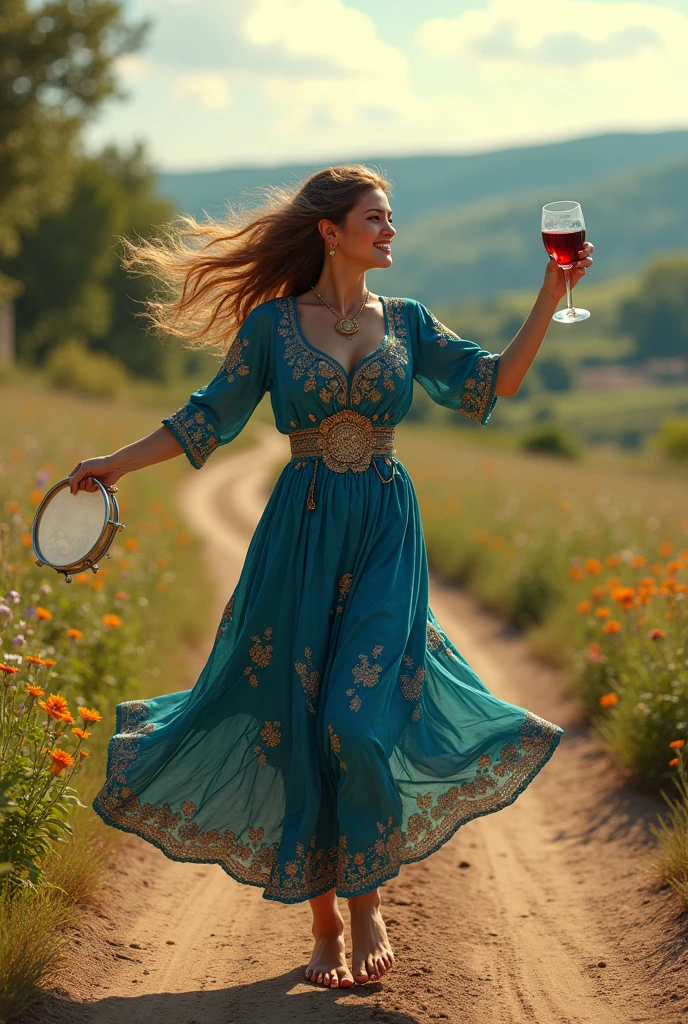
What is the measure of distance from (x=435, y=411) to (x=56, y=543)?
305ft

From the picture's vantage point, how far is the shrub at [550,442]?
42.6 metres

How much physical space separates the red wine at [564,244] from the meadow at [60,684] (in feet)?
6.78

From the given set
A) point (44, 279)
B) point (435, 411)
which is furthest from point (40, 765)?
point (435, 411)

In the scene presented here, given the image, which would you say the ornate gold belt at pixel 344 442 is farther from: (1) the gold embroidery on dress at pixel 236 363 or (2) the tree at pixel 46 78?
(2) the tree at pixel 46 78

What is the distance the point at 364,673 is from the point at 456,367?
1.16 meters

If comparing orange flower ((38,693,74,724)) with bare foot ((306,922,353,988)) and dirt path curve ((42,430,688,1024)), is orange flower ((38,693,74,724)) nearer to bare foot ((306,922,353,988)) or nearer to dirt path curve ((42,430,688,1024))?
dirt path curve ((42,430,688,1024))

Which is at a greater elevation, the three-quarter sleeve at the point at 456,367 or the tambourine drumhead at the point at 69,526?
the three-quarter sleeve at the point at 456,367

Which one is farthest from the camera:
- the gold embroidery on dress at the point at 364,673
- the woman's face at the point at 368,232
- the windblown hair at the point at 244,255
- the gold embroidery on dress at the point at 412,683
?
the windblown hair at the point at 244,255

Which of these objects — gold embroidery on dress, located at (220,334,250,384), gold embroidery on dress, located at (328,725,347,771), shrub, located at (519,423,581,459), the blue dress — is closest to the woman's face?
the blue dress

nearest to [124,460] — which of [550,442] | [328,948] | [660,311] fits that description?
[328,948]

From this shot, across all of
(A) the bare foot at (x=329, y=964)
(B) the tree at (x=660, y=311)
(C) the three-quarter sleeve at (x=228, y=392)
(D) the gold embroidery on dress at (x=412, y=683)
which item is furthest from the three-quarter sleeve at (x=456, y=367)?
(B) the tree at (x=660, y=311)

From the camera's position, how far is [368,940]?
3930mm

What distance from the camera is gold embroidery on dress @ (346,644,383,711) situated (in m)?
3.80

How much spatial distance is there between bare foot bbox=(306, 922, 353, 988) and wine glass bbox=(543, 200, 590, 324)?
211 cm
